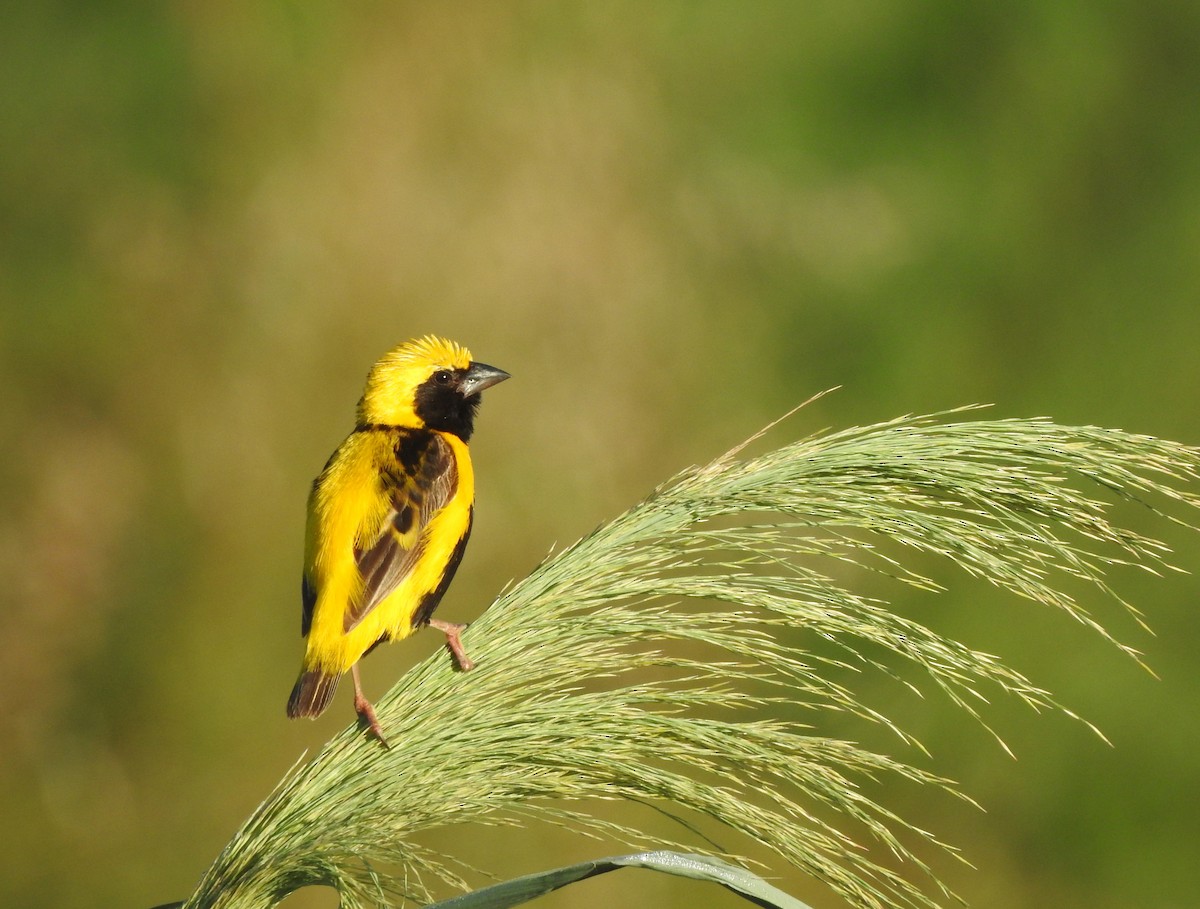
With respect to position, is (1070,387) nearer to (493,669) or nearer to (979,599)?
(979,599)

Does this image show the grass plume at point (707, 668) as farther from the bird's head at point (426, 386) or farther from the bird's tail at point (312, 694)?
the bird's head at point (426, 386)

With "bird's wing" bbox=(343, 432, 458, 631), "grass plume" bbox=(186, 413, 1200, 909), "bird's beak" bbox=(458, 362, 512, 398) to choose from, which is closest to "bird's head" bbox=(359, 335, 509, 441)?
"bird's beak" bbox=(458, 362, 512, 398)

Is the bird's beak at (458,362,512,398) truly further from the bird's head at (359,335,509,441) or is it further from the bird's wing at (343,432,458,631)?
the bird's wing at (343,432,458,631)

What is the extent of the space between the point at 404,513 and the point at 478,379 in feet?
1.38

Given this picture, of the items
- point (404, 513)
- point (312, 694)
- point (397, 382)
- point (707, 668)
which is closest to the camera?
point (707, 668)

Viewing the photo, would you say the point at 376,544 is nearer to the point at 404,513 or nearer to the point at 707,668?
the point at 404,513

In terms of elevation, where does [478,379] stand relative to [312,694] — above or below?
above

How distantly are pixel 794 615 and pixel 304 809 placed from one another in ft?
1.33

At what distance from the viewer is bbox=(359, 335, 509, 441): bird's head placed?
74.5 inches

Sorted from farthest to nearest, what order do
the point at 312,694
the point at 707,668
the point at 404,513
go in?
the point at 404,513
the point at 312,694
the point at 707,668

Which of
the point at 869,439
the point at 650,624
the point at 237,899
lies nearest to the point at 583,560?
the point at 650,624

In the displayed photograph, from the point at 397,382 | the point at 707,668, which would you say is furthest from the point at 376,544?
the point at 707,668

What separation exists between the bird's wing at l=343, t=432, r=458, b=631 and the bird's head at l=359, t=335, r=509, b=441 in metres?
0.18

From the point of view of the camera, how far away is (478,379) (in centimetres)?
195
